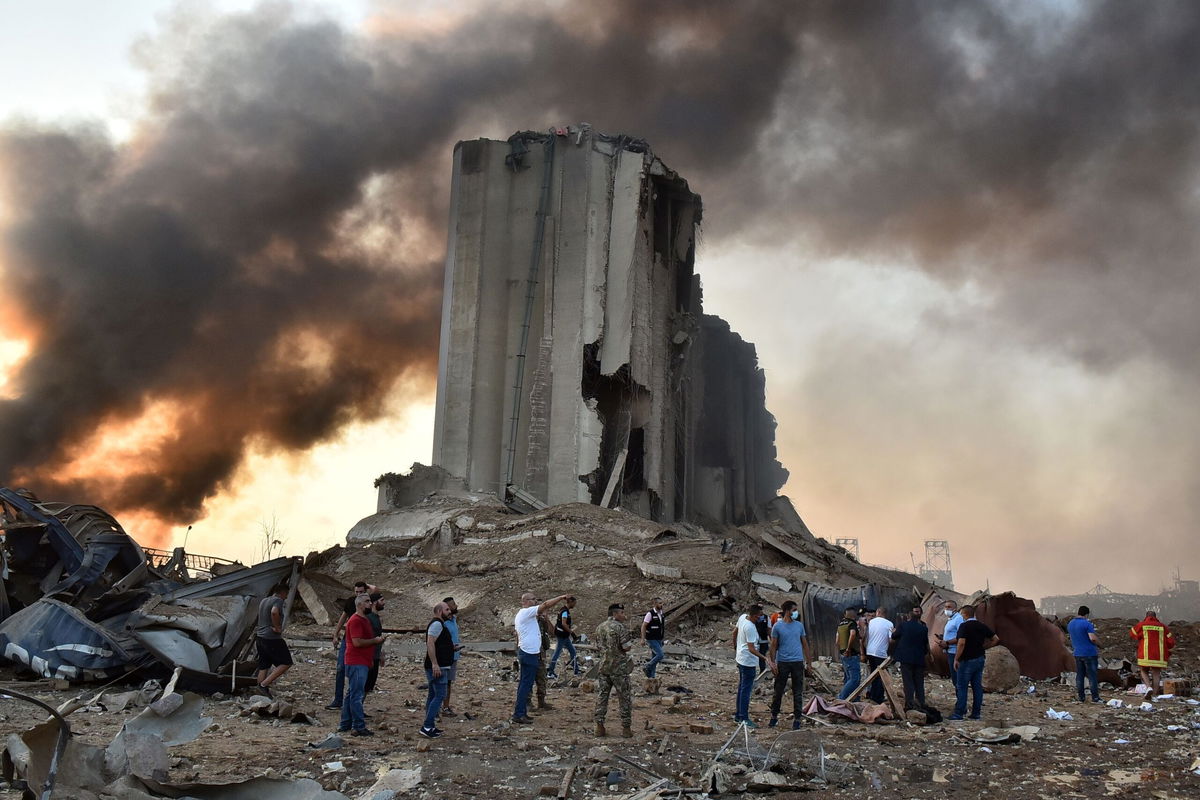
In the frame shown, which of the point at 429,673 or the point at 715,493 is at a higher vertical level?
the point at 715,493

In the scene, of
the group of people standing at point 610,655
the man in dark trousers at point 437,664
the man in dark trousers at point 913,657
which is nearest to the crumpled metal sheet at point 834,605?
the group of people standing at point 610,655

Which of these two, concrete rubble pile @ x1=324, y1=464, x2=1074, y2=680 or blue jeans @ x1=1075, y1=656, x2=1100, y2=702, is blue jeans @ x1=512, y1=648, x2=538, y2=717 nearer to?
blue jeans @ x1=1075, y1=656, x2=1100, y2=702

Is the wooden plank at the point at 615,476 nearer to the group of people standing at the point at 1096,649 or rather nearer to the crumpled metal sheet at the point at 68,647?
the group of people standing at the point at 1096,649

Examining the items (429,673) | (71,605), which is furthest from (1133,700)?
(71,605)

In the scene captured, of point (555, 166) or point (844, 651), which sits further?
point (555, 166)

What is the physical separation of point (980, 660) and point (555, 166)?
26.7 meters

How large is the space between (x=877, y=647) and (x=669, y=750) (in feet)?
12.2

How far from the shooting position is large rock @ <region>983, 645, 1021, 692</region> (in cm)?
1328

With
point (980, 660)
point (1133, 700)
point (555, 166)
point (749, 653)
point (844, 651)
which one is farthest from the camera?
point (555, 166)

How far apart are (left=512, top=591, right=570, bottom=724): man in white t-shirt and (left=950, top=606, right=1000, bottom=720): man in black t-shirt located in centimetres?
403

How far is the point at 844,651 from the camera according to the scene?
35.3 feet

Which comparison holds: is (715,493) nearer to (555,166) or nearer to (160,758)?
(555,166)

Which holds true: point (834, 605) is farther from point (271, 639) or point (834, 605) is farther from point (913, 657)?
point (271, 639)

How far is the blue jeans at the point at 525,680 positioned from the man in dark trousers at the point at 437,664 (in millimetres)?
666
